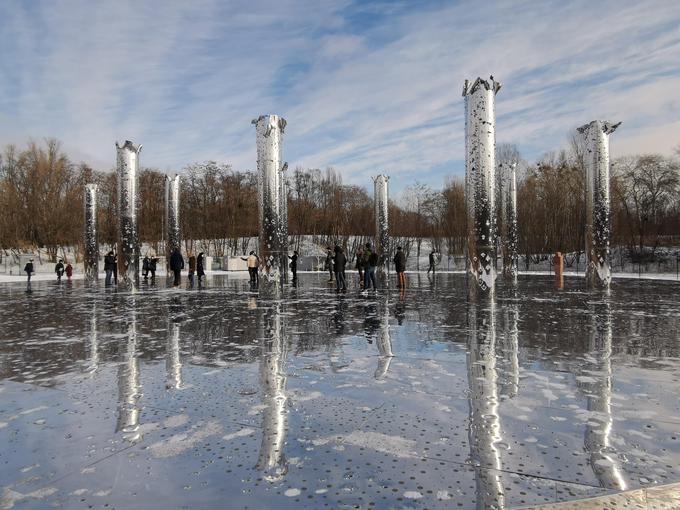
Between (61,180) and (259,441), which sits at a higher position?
(61,180)

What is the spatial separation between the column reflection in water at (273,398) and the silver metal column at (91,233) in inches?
839

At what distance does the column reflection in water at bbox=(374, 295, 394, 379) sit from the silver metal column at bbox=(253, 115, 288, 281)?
6.01 metres

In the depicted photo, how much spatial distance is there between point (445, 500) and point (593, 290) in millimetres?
17354

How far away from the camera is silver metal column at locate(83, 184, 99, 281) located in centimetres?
2805

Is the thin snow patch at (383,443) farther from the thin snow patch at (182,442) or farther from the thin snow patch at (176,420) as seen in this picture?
the thin snow patch at (176,420)

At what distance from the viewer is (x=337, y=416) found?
444cm

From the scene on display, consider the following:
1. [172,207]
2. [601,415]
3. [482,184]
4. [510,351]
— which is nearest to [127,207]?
[172,207]

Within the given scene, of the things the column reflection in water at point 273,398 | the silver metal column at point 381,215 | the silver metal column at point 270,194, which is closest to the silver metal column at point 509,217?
the silver metal column at point 381,215

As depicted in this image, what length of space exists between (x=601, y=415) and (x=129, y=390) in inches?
185

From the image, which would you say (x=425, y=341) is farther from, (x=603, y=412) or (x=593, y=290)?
(x=593, y=290)

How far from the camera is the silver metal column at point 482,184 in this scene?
47.9ft

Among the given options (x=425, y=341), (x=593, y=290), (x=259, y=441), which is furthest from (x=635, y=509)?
(x=593, y=290)

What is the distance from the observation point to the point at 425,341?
807 centimetres

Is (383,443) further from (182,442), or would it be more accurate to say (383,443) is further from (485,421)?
(182,442)
